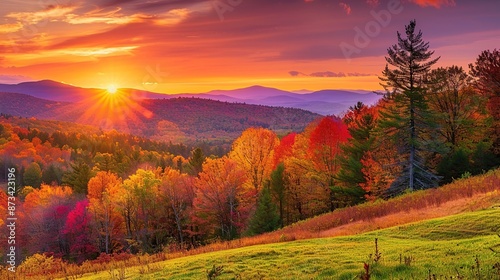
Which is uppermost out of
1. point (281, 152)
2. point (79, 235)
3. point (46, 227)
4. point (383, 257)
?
point (281, 152)

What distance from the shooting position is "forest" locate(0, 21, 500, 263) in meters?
40.7

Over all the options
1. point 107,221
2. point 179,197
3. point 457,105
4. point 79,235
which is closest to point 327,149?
point 457,105

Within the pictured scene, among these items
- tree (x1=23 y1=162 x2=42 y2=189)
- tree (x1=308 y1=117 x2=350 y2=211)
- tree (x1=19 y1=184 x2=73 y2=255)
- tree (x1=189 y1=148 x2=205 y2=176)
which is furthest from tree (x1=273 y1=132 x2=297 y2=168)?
tree (x1=23 y1=162 x2=42 y2=189)

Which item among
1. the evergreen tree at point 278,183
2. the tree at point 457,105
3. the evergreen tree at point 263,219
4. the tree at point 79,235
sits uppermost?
the tree at point 457,105

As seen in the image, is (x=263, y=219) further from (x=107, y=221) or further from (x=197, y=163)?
(x=197, y=163)

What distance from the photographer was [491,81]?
156ft

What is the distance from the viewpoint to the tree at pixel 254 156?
57.1 metres

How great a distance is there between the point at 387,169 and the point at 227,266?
119 ft

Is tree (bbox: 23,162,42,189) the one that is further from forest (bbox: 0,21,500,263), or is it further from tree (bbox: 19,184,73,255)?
tree (bbox: 19,184,73,255)

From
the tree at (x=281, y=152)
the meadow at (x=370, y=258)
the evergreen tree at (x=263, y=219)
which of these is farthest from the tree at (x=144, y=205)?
the meadow at (x=370, y=258)

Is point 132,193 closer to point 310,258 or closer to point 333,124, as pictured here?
point 333,124

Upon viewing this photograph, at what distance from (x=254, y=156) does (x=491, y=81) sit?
32.0 meters

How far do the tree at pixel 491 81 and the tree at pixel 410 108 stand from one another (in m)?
12.0

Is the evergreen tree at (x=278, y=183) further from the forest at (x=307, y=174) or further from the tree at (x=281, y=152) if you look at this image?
the tree at (x=281, y=152)
